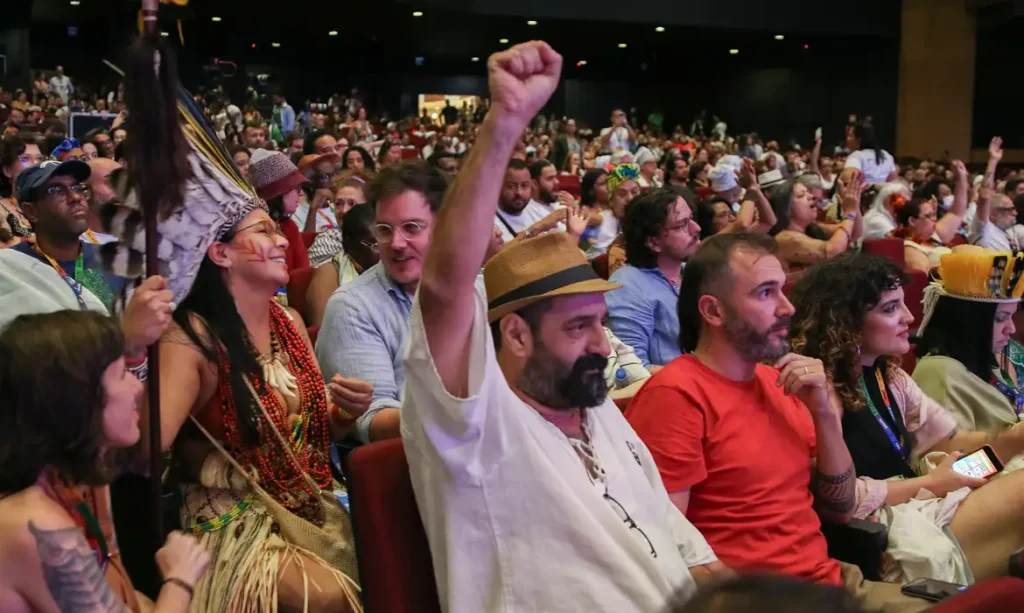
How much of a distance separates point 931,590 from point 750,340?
65cm

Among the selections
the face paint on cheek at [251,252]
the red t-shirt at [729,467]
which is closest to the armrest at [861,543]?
the red t-shirt at [729,467]

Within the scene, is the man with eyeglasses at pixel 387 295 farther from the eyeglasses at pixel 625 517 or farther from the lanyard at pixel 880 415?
the lanyard at pixel 880 415

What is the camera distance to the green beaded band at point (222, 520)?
2.16 m

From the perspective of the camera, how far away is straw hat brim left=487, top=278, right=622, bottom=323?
1.90m

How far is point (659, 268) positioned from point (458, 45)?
20.3 metres

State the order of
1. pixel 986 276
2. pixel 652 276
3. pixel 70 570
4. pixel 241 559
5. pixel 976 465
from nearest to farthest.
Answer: pixel 70 570, pixel 241 559, pixel 976 465, pixel 986 276, pixel 652 276

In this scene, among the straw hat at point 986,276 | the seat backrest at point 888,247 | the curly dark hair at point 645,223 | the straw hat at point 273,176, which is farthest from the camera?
the seat backrest at point 888,247

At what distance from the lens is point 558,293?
190cm

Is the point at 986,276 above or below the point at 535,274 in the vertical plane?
below

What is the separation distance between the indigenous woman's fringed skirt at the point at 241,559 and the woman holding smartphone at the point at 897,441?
1.40 m

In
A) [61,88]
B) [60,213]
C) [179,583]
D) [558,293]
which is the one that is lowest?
[179,583]

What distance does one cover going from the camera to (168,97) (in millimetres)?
1938

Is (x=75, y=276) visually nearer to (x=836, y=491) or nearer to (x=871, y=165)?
(x=836, y=491)

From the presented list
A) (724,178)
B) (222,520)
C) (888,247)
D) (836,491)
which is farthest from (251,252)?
(724,178)
